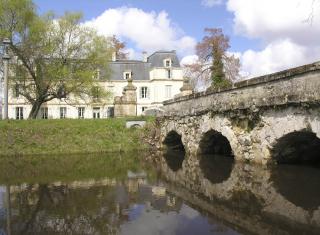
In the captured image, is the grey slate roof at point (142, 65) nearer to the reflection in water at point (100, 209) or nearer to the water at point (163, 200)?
the water at point (163, 200)

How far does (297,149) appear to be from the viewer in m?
11.8

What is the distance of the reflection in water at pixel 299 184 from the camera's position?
7562 mm

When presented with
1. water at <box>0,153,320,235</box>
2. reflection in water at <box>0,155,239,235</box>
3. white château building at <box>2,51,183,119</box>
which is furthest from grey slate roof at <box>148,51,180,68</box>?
reflection in water at <box>0,155,239,235</box>

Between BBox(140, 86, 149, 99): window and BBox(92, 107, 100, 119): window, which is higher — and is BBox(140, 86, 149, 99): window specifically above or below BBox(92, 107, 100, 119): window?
above

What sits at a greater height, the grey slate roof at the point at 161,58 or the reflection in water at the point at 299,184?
the grey slate roof at the point at 161,58

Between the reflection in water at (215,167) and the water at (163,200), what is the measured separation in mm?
33

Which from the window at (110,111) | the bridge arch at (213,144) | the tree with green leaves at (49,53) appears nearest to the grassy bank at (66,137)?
the tree with green leaves at (49,53)

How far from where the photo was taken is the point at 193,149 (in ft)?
53.5

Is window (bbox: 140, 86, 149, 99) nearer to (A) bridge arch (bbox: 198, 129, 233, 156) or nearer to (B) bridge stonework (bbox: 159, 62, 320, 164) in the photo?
(A) bridge arch (bbox: 198, 129, 233, 156)

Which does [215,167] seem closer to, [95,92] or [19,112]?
[95,92]

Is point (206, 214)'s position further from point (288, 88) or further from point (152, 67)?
point (152, 67)

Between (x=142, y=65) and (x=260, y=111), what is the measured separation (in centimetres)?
3747

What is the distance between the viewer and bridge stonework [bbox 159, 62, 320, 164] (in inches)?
362

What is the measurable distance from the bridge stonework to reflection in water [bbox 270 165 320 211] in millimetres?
809
